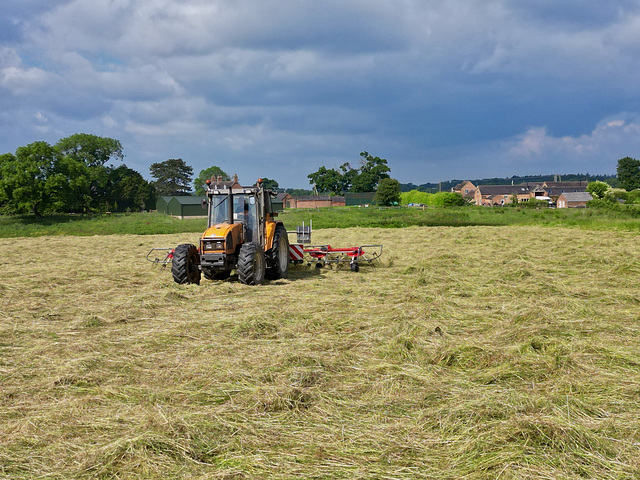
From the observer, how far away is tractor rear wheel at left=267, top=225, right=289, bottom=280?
1209 cm

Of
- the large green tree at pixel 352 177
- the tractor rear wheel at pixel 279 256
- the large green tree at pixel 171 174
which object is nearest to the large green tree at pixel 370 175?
the large green tree at pixel 352 177

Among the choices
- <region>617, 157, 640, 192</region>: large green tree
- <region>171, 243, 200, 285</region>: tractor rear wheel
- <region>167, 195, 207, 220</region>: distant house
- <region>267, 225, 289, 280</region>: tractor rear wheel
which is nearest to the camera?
<region>171, 243, 200, 285</region>: tractor rear wheel

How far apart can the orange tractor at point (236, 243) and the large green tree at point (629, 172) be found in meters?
126

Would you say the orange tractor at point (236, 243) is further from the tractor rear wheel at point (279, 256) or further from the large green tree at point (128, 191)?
the large green tree at point (128, 191)

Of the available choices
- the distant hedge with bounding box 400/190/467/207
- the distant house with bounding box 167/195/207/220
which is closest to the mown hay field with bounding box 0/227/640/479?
the distant house with bounding box 167/195/207/220

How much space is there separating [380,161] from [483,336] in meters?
105

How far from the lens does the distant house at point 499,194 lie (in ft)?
366

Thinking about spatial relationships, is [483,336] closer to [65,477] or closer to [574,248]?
[65,477]

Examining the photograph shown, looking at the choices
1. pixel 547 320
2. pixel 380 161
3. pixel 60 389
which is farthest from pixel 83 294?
pixel 380 161

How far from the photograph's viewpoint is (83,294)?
10.4 meters

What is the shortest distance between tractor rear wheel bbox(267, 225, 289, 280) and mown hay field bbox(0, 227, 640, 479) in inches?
73.8

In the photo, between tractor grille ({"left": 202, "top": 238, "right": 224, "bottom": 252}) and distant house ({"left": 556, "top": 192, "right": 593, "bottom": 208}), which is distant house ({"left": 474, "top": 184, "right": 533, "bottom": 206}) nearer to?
distant house ({"left": 556, "top": 192, "right": 593, "bottom": 208})

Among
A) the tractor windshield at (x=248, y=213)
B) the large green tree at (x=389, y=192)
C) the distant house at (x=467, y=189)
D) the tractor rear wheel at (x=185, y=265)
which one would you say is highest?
the distant house at (x=467, y=189)

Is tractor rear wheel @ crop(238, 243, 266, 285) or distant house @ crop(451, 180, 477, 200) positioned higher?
distant house @ crop(451, 180, 477, 200)
